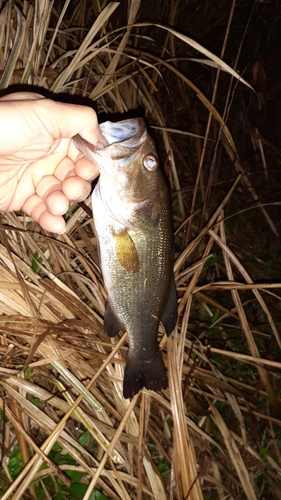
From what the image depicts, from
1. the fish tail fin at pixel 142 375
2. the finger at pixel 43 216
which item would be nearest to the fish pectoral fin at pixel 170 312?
the fish tail fin at pixel 142 375

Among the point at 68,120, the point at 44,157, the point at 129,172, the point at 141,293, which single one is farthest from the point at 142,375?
the point at 68,120

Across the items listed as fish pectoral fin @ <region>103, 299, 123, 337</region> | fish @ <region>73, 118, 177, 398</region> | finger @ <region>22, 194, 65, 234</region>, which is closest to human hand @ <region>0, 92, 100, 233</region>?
finger @ <region>22, 194, 65, 234</region>

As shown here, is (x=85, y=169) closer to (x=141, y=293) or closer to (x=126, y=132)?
(x=126, y=132)

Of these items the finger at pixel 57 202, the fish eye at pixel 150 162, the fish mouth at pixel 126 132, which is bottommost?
the finger at pixel 57 202

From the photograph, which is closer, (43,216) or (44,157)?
(44,157)

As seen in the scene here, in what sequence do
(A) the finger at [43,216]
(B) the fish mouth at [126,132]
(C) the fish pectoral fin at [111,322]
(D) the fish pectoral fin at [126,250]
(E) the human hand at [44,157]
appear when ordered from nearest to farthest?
(E) the human hand at [44,157] → (B) the fish mouth at [126,132] → (D) the fish pectoral fin at [126,250] → (A) the finger at [43,216] → (C) the fish pectoral fin at [111,322]

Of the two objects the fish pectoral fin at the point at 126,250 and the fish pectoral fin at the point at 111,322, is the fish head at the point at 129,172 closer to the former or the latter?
the fish pectoral fin at the point at 126,250

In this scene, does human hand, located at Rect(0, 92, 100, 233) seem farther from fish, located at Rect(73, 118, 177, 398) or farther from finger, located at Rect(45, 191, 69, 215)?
fish, located at Rect(73, 118, 177, 398)

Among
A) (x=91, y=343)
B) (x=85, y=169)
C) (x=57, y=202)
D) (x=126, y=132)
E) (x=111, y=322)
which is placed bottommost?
(x=91, y=343)
